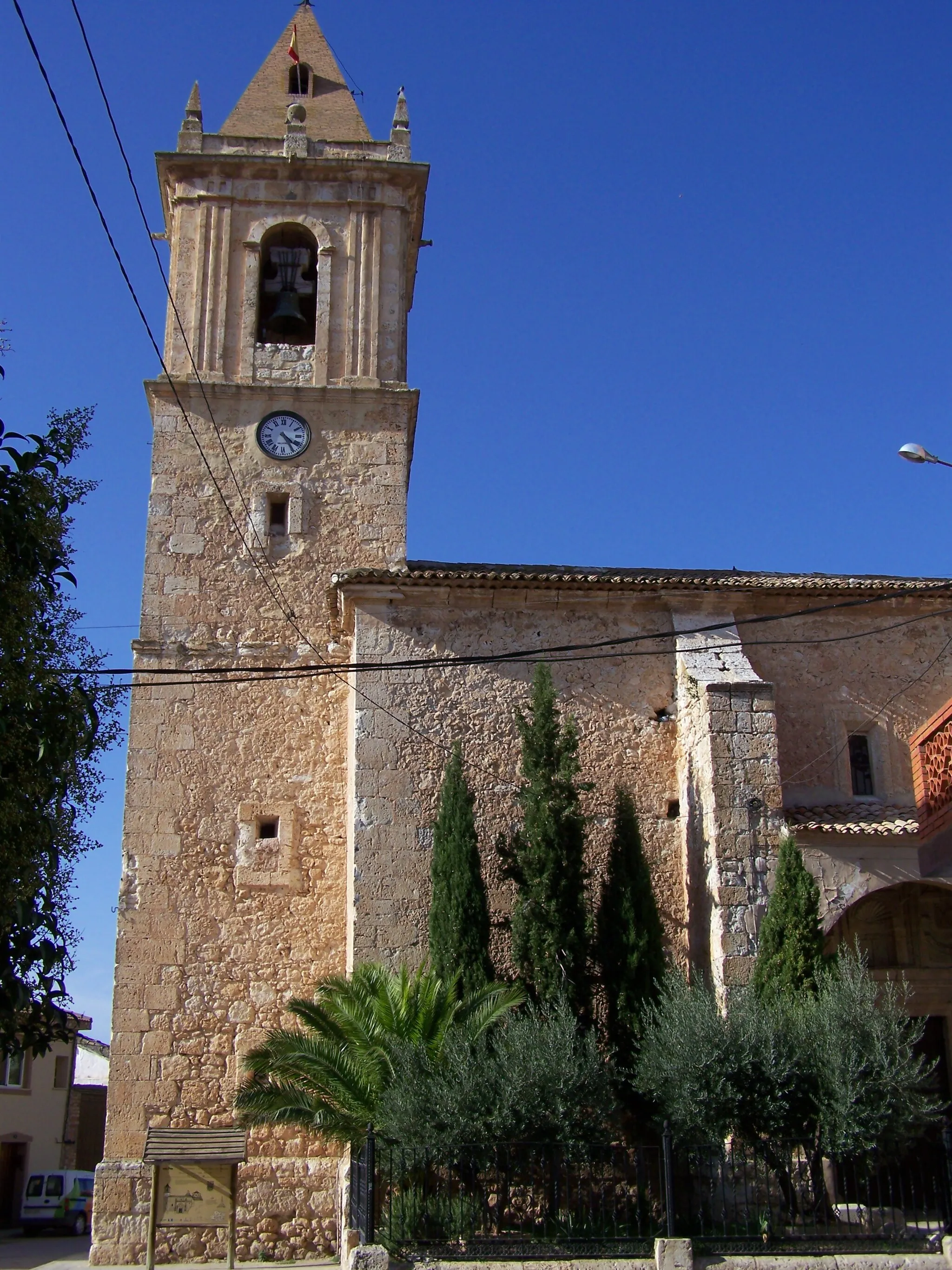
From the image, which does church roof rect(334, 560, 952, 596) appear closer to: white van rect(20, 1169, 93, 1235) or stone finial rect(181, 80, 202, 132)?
stone finial rect(181, 80, 202, 132)

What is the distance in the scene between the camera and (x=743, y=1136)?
1112cm

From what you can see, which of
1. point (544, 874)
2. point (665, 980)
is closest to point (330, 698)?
point (544, 874)

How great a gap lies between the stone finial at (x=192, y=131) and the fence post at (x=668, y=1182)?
14492 mm

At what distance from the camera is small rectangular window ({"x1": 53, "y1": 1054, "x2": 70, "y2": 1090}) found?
2736cm

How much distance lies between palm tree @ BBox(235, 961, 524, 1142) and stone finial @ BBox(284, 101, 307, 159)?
11473 mm

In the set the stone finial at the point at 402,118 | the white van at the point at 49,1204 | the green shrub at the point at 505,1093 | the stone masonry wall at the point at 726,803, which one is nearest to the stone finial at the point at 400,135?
the stone finial at the point at 402,118

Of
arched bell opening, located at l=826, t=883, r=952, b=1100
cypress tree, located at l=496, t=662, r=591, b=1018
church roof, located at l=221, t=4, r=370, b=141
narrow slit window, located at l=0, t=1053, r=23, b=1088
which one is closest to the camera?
cypress tree, located at l=496, t=662, r=591, b=1018

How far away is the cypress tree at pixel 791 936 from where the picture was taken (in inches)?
493

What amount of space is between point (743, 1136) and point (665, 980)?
1.74m

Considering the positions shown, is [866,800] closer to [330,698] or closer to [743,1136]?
[743,1136]

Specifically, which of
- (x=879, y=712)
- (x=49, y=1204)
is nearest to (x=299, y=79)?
(x=879, y=712)

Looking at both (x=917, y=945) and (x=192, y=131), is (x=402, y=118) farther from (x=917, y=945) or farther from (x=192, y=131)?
(x=917, y=945)

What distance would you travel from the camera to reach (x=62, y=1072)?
91.1 feet

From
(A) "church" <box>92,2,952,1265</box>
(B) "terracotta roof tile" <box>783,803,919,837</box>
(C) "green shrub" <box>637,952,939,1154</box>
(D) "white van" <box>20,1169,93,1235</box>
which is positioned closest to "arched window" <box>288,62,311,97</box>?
(A) "church" <box>92,2,952,1265</box>
